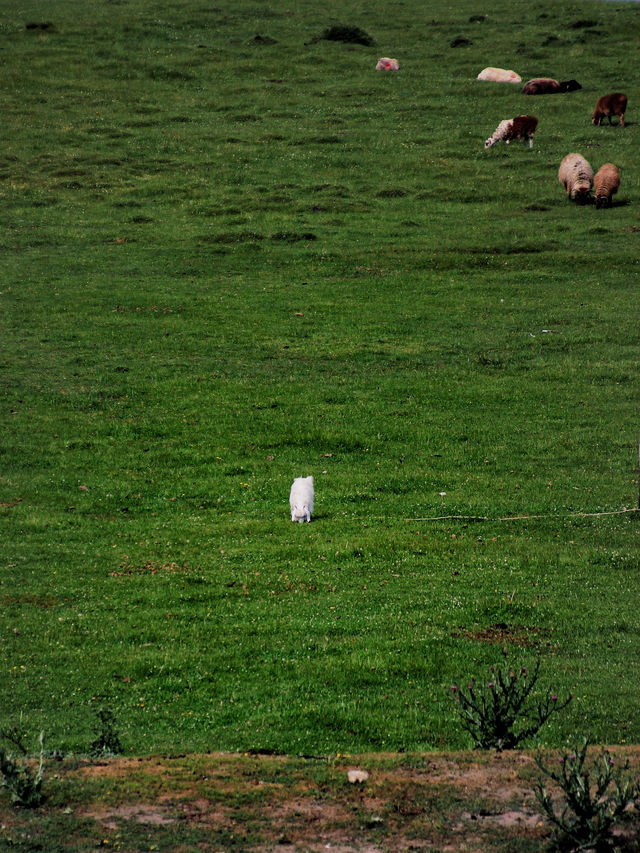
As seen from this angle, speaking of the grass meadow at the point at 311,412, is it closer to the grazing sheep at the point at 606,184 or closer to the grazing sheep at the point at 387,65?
the grazing sheep at the point at 606,184

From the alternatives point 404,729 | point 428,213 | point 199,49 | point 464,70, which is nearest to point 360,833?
point 404,729

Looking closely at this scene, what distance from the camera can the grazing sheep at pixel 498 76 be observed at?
60.6 m

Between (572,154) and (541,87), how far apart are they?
17386 millimetres

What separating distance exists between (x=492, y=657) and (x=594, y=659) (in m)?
1.32

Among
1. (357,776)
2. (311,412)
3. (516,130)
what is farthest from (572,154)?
(357,776)

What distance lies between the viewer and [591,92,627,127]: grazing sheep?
5050 cm

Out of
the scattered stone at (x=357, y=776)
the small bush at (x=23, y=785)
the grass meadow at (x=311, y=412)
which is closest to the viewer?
the small bush at (x=23, y=785)

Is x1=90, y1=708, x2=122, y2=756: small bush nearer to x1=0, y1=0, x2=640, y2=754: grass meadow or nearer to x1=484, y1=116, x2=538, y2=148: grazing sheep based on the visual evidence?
x1=0, y1=0, x2=640, y2=754: grass meadow

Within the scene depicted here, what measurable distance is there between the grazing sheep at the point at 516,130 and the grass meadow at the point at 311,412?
1.20 metres

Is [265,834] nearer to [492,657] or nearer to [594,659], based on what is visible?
[492,657]

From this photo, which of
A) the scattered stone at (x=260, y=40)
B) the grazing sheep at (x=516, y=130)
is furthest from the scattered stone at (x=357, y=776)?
the scattered stone at (x=260, y=40)

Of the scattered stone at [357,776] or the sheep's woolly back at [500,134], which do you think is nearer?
the scattered stone at [357,776]

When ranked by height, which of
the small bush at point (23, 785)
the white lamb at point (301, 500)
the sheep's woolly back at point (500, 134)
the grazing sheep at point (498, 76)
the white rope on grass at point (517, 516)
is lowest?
the small bush at point (23, 785)

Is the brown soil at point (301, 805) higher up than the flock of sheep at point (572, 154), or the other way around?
the flock of sheep at point (572, 154)
